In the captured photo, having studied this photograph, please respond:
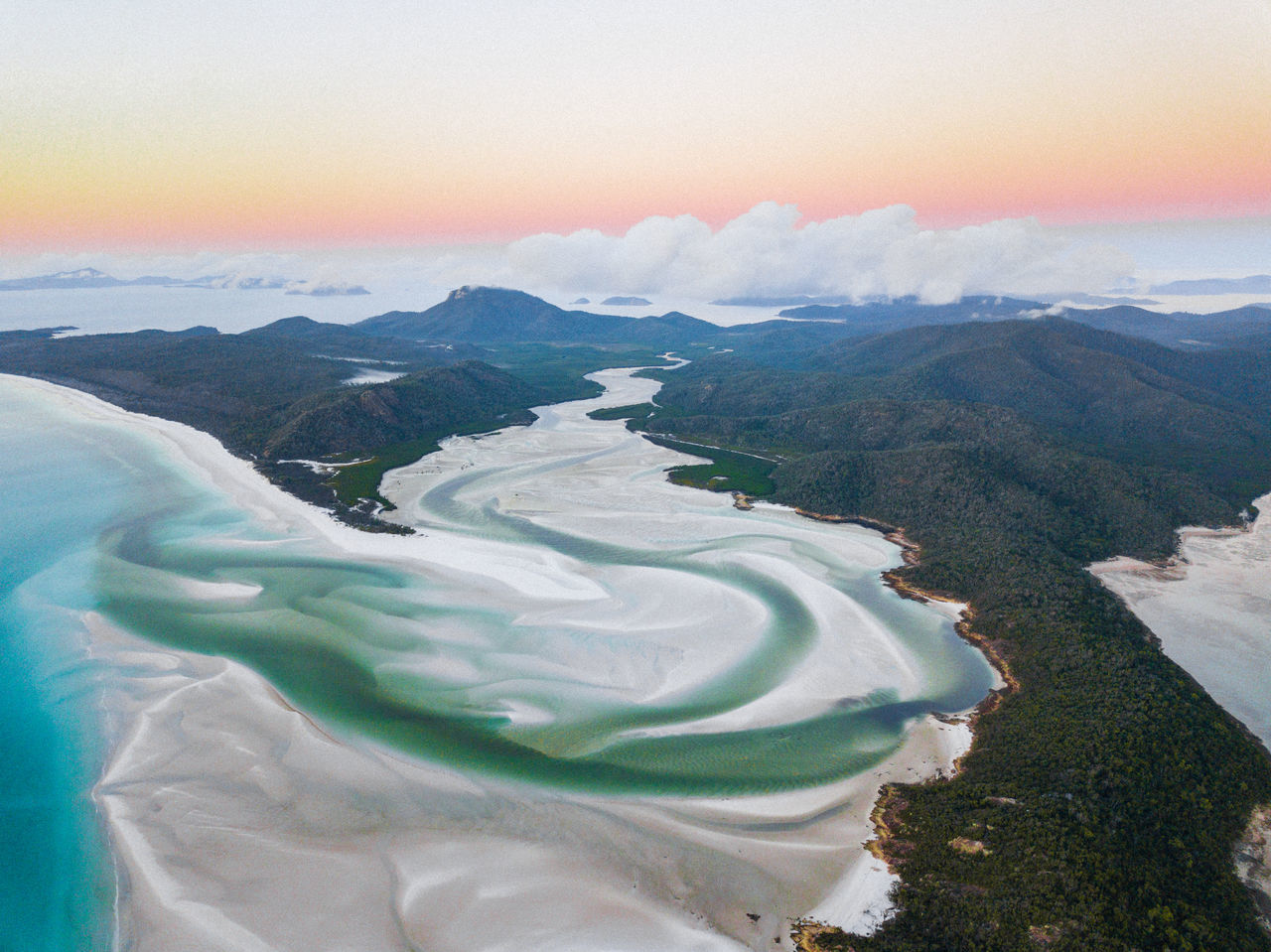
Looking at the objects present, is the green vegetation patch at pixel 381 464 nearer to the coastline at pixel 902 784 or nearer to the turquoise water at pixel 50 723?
the turquoise water at pixel 50 723

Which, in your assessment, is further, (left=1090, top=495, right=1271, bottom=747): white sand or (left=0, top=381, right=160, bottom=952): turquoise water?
(left=1090, top=495, right=1271, bottom=747): white sand

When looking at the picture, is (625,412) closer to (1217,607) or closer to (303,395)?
(303,395)

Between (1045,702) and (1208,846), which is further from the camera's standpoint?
(1045,702)

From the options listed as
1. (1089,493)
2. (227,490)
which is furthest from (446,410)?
(1089,493)

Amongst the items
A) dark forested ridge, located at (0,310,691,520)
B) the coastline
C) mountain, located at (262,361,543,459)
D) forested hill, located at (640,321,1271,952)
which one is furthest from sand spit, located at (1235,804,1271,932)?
mountain, located at (262,361,543,459)

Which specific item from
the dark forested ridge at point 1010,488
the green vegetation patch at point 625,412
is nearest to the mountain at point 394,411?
the dark forested ridge at point 1010,488

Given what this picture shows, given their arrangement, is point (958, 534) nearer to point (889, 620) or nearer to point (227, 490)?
point (889, 620)

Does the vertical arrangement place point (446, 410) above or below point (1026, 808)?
above

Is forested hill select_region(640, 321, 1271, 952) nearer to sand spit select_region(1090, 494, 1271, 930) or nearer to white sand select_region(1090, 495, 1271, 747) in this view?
sand spit select_region(1090, 494, 1271, 930)
